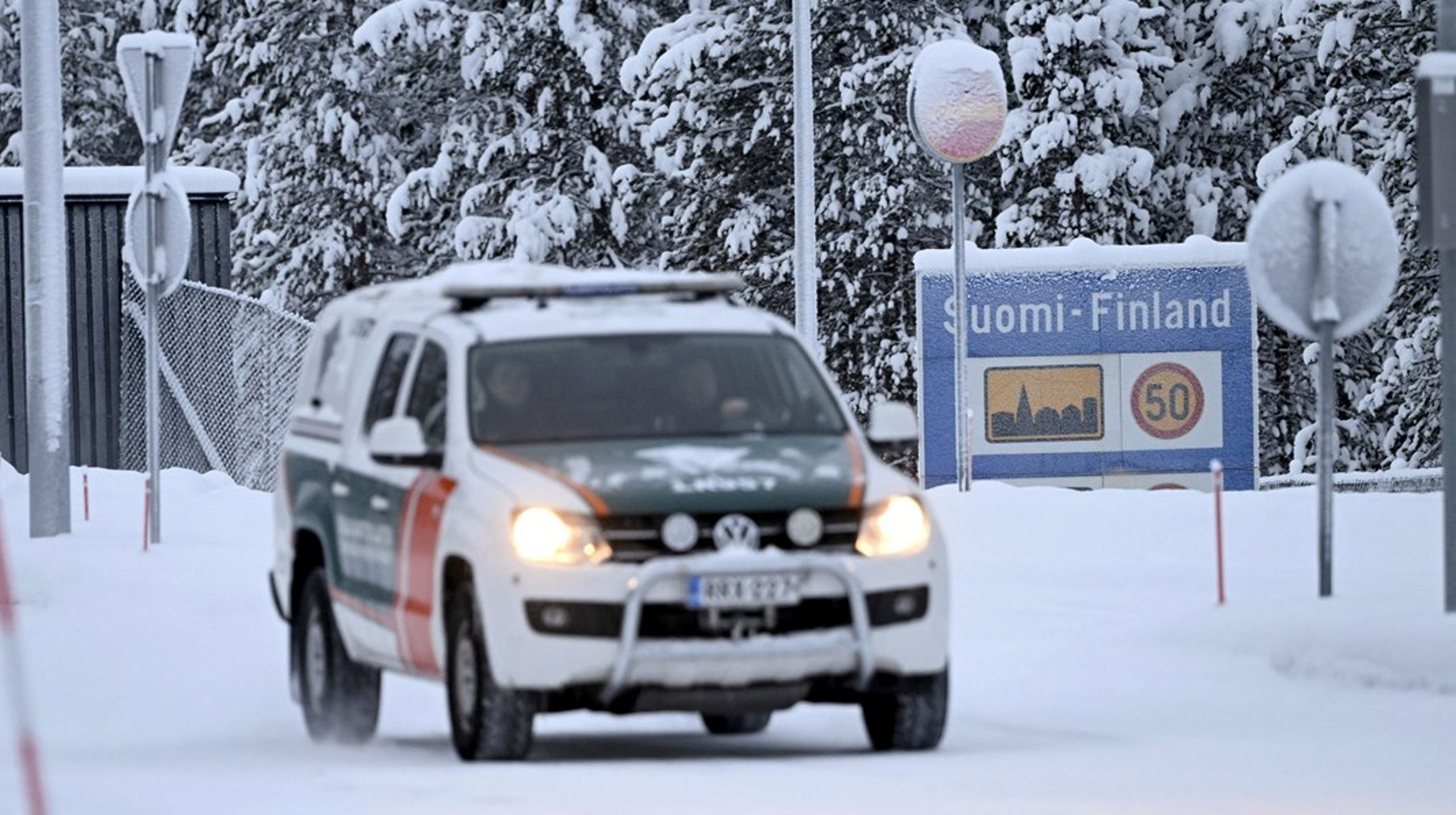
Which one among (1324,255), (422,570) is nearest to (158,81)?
(1324,255)

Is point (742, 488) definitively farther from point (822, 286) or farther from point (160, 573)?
point (822, 286)

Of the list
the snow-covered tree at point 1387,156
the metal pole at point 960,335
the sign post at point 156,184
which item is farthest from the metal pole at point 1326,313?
the snow-covered tree at point 1387,156

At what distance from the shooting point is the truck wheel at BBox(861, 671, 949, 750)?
453 inches

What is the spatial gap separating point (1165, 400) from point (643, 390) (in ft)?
58.3

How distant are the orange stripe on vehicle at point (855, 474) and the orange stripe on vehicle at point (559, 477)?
859 millimetres

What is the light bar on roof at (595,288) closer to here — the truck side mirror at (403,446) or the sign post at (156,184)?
the truck side mirror at (403,446)

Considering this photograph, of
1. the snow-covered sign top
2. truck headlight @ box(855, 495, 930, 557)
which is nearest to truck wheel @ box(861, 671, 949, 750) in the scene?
truck headlight @ box(855, 495, 930, 557)

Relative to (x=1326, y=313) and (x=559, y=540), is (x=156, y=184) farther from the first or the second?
(x=559, y=540)

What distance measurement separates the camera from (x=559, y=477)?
11.0m

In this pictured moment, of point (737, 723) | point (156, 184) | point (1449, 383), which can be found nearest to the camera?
point (737, 723)

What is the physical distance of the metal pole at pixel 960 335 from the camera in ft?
86.2

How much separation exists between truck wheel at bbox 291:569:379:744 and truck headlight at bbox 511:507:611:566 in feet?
7.14

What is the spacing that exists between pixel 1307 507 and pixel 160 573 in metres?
7.44

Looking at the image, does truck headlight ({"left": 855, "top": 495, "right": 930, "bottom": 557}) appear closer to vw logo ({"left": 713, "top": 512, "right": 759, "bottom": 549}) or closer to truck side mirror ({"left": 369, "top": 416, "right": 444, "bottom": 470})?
vw logo ({"left": 713, "top": 512, "right": 759, "bottom": 549})
